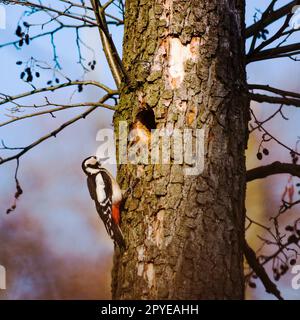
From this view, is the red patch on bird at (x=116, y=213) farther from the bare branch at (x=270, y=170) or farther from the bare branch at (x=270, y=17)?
the bare branch at (x=270, y=17)

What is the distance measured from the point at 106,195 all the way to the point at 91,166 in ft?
1.31

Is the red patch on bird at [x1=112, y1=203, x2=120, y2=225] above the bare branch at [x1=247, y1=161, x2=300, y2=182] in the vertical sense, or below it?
below

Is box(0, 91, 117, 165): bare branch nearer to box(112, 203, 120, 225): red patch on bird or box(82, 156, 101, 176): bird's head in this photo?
box(82, 156, 101, 176): bird's head

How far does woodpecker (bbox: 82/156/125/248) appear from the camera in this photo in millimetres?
1907

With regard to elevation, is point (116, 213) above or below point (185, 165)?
below

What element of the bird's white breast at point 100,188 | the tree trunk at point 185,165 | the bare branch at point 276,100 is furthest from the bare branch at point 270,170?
the bird's white breast at point 100,188

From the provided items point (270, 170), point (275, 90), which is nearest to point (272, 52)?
point (275, 90)

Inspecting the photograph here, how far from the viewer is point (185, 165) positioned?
1.79 metres

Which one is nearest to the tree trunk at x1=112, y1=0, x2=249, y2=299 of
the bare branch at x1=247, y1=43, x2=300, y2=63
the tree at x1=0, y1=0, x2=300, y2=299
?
the tree at x1=0, y1=0, x2=300, y2=299

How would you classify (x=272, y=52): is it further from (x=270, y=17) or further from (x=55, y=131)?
(x=55, y=131)
